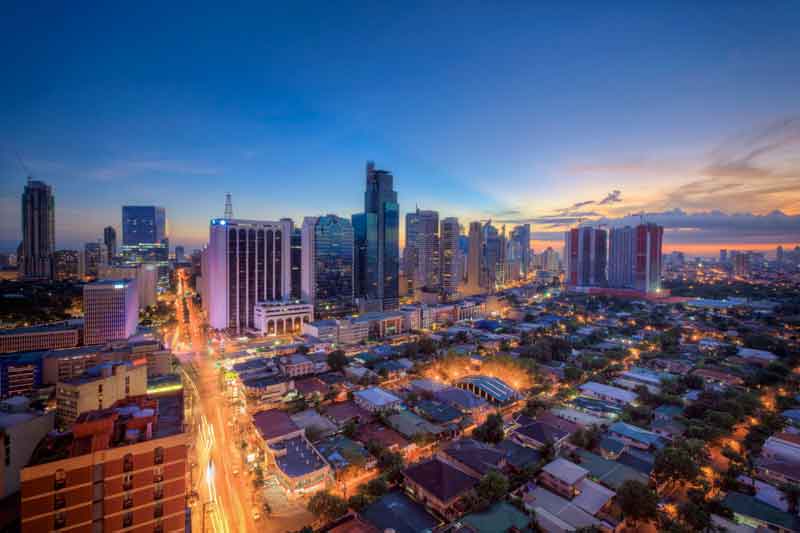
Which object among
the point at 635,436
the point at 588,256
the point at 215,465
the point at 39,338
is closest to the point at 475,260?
the point at 588,256

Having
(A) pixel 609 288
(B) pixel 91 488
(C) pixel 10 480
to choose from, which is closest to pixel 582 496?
(B) pixel 91 488

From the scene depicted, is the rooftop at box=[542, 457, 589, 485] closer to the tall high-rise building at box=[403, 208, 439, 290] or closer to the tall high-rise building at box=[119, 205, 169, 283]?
the tall high-rise building at box=[403, 208, 439, 290]

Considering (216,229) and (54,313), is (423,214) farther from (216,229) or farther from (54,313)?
(54,313)

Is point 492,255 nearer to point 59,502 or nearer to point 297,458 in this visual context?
point 297,458

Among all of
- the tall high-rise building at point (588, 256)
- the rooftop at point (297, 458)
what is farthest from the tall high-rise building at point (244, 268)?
the tall high-rise building at point (588, 256)

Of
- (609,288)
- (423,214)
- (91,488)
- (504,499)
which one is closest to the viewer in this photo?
(91,488)
